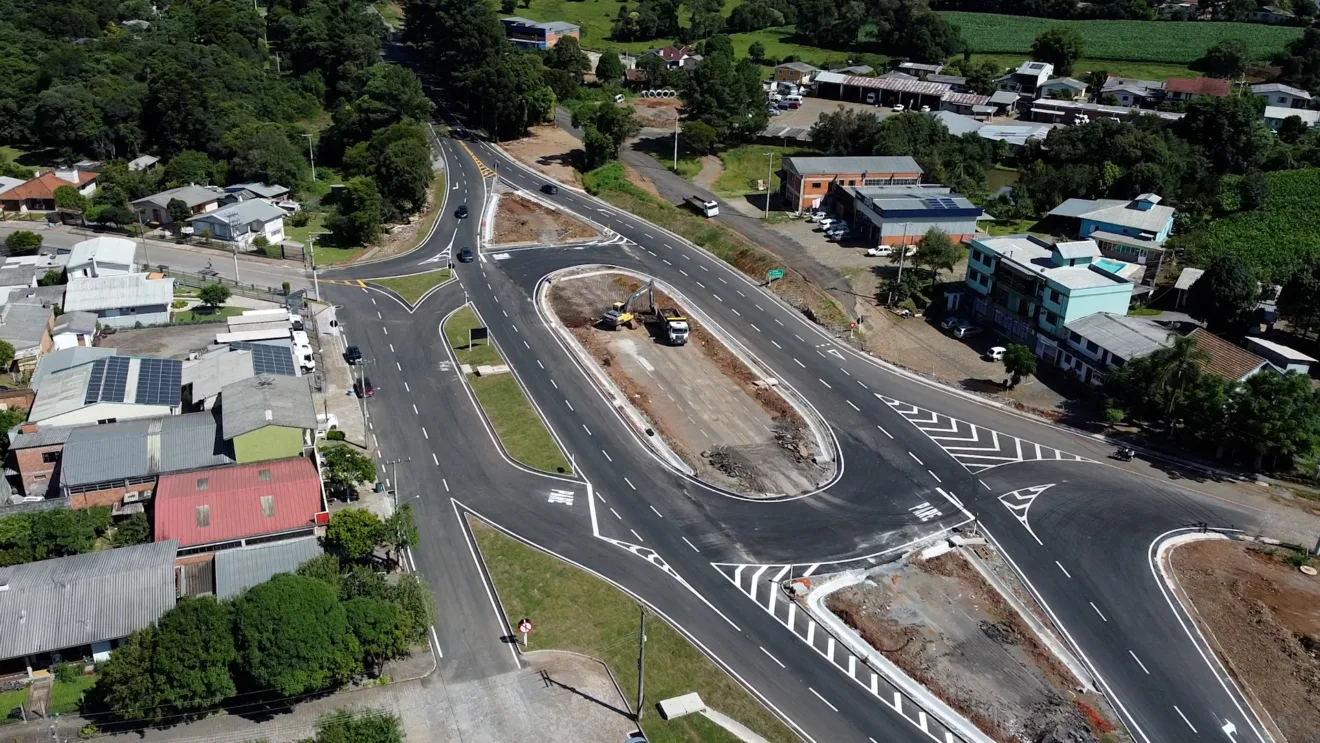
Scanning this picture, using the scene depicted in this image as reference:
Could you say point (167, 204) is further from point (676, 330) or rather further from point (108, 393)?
point (676, 330)

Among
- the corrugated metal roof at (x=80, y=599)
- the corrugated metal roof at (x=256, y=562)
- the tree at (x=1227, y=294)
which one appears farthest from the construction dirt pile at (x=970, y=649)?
the tree at (x=1227, y=294)

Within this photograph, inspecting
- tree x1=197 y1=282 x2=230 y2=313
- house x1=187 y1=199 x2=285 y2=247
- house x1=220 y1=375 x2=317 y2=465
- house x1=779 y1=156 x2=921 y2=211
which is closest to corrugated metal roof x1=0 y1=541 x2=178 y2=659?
house x1=220 y1=375 x2=317 y2=465

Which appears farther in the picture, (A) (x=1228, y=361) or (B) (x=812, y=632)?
(A) (x=1228, y=361)

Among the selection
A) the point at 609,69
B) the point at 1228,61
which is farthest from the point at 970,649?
the point at 1228,61

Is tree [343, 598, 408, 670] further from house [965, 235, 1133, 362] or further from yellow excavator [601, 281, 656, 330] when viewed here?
house [965, 235, 1133, 362]

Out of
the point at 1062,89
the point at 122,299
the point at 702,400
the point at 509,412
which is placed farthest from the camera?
the point at 1062,89

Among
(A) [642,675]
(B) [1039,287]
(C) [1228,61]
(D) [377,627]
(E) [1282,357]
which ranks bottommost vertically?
(A) [642,675]
